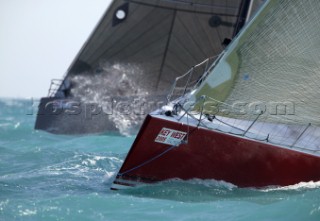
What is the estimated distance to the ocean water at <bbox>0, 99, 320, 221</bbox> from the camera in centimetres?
720

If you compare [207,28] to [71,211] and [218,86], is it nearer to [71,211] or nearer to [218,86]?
[218,86]

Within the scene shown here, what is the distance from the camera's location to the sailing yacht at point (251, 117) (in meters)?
8.13

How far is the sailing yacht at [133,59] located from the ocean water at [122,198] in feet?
17.4

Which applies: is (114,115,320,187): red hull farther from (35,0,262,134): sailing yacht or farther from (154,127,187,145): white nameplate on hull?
(35,0,262,134): sailing yacht

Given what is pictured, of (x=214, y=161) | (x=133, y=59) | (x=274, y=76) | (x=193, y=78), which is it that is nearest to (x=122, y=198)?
(x=214, y=161)

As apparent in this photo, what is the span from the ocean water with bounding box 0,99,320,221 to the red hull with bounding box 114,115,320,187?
12cm

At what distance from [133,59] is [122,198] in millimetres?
8655

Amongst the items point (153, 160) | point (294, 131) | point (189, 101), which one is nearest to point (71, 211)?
point (153, 160)

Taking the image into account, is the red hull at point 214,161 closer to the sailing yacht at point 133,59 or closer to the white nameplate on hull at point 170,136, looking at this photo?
the white nameplate on hull at point 170,136

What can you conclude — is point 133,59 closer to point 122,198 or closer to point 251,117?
point 251,117

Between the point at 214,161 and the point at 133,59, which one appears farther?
the point at 133,59

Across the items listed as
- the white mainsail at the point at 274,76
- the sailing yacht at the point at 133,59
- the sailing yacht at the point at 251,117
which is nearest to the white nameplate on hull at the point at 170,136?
the sailing yacht at the point at 251,117

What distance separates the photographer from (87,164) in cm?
1055

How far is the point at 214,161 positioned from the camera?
8.39 metres
